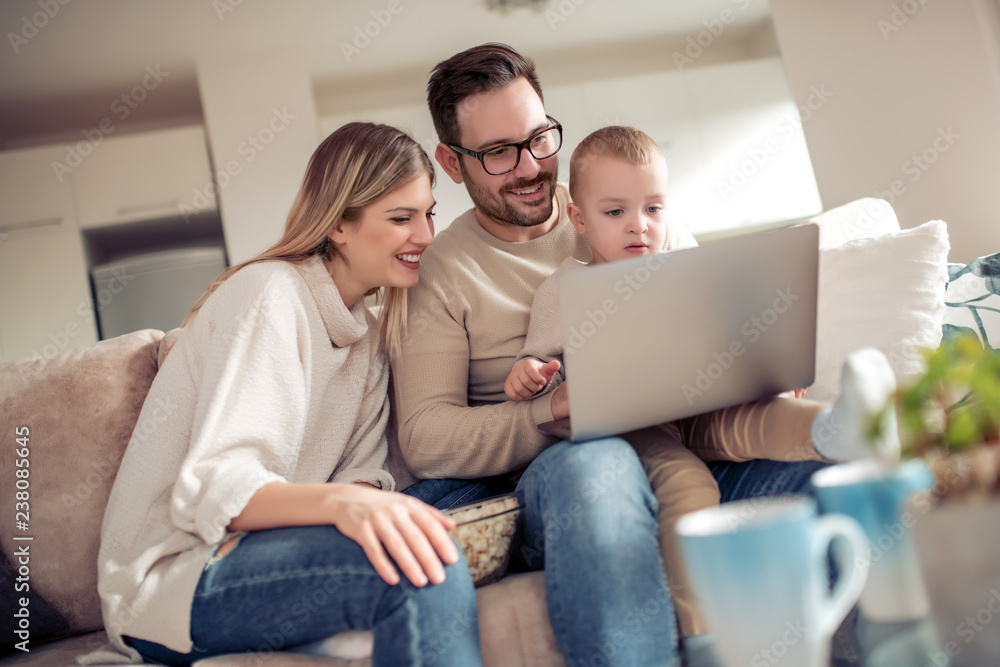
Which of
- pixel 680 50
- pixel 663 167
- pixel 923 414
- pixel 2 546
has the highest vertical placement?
pixel 680 50

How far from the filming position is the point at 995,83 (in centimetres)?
340

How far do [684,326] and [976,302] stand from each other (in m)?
1.02

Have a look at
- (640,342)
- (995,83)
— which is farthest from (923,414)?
(995,83)

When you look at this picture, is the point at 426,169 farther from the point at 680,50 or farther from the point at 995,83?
the point at 680,50

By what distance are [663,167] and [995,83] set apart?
2.84m

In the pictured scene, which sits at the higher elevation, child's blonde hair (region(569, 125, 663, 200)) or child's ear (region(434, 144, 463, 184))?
child's ear (region(434, 144, 463, 184))
